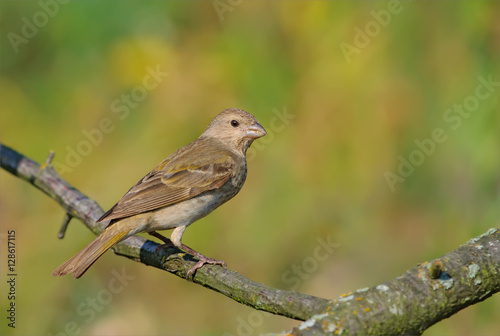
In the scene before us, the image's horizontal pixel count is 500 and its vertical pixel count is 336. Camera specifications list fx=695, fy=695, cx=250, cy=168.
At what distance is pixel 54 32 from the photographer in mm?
7062

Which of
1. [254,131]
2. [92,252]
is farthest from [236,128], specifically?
[92,252]

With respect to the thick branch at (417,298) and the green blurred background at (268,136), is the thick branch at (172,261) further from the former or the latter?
the green blurred background at (268,136)

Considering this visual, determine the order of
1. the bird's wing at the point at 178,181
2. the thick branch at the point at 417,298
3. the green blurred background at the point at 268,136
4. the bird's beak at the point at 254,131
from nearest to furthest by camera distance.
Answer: the thick branch at the point at 417,298
the bird's wing at the point at 178,181
the bird's beak at the point at 254,131
the green blurred background at the point at 268,136

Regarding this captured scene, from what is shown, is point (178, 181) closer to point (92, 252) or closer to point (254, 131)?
point (254, 131)

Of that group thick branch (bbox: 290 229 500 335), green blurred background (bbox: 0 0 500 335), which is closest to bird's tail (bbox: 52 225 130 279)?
green blurred background (bbox: 0 0 500 335)

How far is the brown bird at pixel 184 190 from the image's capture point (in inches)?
186

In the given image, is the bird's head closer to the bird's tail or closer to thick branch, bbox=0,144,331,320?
thick branch, bbox=0,144,331,320

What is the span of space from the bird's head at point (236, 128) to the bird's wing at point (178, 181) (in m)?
0.23

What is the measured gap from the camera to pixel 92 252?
15.0 feet

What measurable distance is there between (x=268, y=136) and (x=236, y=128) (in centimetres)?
70

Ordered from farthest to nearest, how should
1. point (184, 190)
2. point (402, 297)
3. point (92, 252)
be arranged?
point (184, 190), point (92, 252), point (402, 297)

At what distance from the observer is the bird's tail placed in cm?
450

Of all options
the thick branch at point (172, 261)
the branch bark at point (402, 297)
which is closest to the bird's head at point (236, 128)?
the thick branch at point (172, 261)

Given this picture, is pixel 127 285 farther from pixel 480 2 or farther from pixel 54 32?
pixel 480 2
